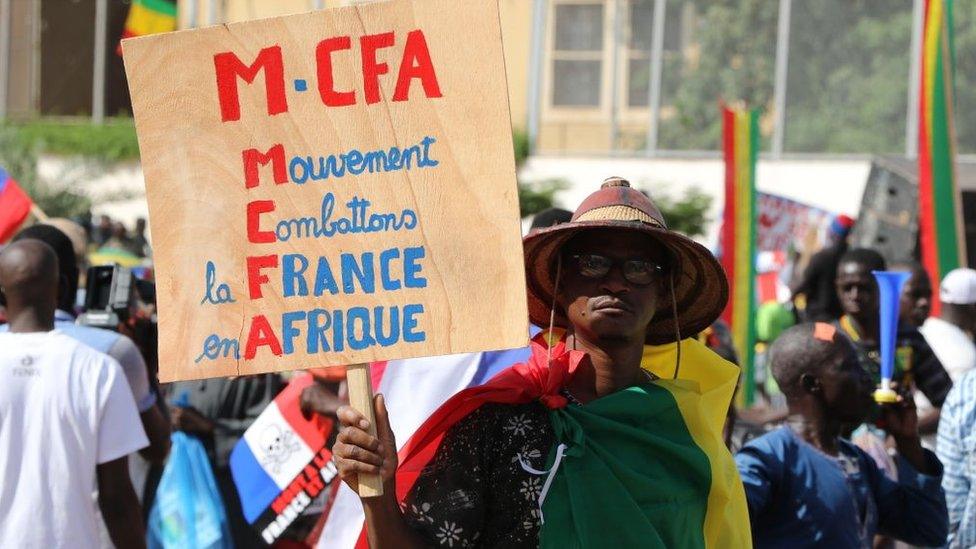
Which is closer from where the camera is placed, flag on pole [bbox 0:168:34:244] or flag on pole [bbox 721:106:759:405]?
flag on pole [bbox 0:168:34:244]

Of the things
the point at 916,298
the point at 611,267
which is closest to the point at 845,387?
the point at 611,267

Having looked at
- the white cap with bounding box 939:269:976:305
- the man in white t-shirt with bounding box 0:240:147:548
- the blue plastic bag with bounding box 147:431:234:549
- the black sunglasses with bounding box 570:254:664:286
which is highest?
the black sunglasses with bounding box 570:254:664:286

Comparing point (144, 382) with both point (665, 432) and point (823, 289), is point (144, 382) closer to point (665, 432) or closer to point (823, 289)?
point (665, 432)

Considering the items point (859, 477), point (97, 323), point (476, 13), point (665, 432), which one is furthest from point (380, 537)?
point (97, 323)

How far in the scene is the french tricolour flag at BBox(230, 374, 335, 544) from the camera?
550 cm

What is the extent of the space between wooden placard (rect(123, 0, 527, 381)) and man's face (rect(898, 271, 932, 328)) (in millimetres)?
4866

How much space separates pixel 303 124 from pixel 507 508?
2.87 feet

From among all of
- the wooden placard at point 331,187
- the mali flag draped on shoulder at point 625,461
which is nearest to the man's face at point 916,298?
the mali flag draped on shoulder at point 625,461

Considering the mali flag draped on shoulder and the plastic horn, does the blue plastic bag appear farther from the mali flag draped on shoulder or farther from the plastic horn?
the mali flag draped on shoulder

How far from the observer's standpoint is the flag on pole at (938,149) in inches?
343

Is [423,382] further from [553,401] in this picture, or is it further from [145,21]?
[145,21]

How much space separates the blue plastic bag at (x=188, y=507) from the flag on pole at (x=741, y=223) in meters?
4.03

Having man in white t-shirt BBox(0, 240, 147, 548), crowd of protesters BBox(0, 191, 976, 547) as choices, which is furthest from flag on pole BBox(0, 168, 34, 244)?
man in white t-shirt BBox(0, 240, 147, 548)

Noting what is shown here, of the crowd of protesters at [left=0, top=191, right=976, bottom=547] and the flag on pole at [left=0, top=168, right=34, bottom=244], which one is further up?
the flag on pole at [left=0, top=168, right=34, bottom=244]
